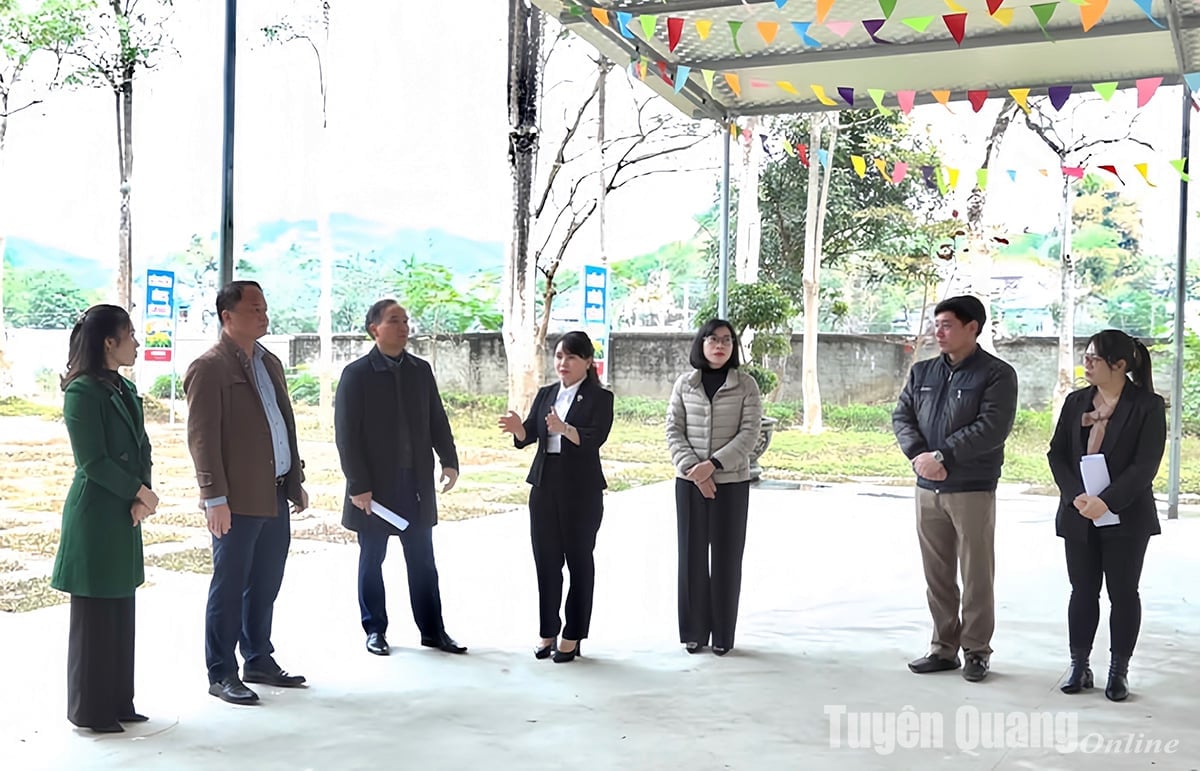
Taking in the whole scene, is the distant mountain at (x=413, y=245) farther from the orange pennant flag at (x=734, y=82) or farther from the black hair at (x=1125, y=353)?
the black hair at (x=1125, y=353)

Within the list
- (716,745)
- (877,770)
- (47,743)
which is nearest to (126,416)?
(47,743)

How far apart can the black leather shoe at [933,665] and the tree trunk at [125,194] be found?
543cm

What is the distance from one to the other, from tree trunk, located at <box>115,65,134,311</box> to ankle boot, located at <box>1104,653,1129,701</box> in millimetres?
6001

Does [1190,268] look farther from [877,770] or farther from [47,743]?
[47,743]

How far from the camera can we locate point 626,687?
12.0 feet

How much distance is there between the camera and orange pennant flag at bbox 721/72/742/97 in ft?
19.0

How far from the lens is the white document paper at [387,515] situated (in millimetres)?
3967

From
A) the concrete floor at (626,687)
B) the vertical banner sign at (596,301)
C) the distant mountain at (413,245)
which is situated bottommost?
the concrete floor at (626,687)

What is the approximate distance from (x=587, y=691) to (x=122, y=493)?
153 cm

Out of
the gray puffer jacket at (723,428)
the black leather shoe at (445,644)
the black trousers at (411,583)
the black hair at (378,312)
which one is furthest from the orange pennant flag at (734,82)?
the black leather shoe at (445,644)

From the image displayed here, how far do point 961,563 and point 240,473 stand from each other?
234 cm

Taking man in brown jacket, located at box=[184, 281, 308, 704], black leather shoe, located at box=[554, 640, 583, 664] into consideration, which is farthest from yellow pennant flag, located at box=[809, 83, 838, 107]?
man in brown jacket, located at box=[184, 281, 308, 704]

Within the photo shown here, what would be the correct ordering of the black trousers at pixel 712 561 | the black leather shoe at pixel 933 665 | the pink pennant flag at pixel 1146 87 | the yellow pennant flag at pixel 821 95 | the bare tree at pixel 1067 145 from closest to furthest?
the black leather shoe at pixel 933 665
the black trousers at pixel 712 561
the pink pennant flag at pixel 1146 87
the yellow pennant flag at pixel 821 95
the bare tree at pixel 1067 145

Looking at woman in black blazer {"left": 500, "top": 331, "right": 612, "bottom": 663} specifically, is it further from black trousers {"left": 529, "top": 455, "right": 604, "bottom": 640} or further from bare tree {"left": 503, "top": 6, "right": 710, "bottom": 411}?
bare tree {"left": 503, "top": 6, "right": 710, "bottom": 411}
